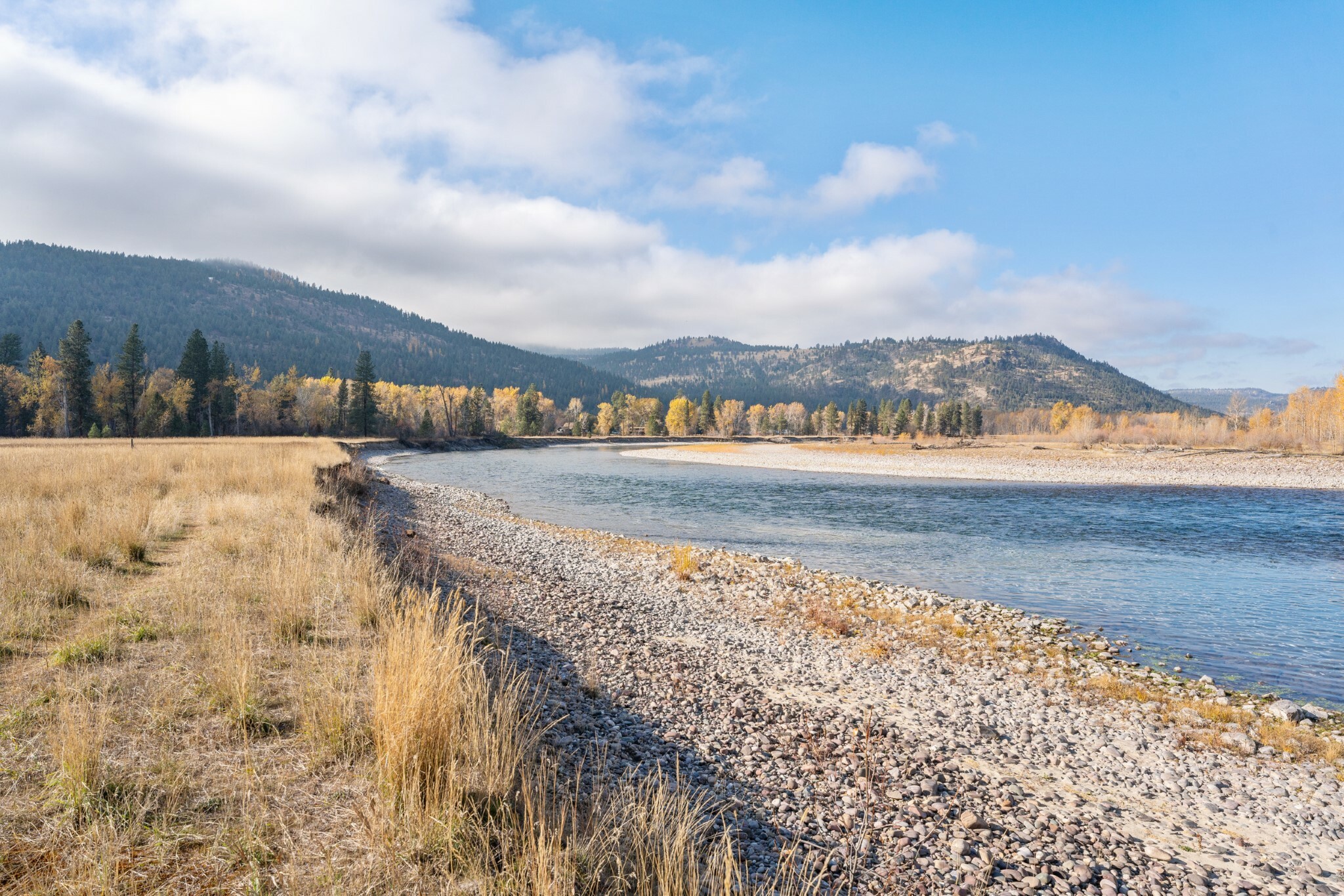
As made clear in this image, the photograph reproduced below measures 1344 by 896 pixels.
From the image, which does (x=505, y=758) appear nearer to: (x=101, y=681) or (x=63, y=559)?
(x=101, y=681)

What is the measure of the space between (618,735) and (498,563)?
34.1 ft

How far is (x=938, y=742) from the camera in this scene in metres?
7.77

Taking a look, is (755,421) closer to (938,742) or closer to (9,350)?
(9,350)

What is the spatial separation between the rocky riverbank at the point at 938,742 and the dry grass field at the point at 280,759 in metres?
1.31

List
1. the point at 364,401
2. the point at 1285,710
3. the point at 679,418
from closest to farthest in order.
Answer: the point at 1285,710, the point at 364,401, the point at 679,418

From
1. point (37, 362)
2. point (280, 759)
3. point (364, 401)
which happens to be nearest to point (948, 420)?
point (364, 401)

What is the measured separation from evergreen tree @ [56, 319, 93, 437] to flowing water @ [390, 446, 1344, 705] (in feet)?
161

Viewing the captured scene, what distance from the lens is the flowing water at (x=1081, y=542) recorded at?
491 inches

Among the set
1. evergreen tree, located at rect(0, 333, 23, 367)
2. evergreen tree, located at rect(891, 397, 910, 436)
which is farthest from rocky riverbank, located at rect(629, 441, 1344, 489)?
evergreen tree, located at rect(0, 333, 23, 367)

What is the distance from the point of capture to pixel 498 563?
16.5m

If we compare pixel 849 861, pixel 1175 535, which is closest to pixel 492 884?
pixel 849 861

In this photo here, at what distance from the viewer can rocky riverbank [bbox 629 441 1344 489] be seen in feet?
161

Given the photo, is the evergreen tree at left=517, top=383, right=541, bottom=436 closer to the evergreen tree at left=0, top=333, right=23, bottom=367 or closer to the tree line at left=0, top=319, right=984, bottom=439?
the tree line at left=0, top=319, right=984, bottom=439

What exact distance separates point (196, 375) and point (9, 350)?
25.5 m
